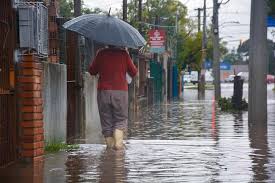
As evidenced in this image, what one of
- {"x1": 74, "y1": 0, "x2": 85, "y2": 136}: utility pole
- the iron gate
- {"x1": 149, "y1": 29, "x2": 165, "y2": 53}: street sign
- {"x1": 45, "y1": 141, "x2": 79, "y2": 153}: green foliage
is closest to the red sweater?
{"x1": 45, "y1": 141, "x2": 79, "y2": 153}: green foliage

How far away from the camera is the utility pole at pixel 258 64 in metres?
16.2

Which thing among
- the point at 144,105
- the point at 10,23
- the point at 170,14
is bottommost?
the point at 144,105

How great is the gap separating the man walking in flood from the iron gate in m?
1.68

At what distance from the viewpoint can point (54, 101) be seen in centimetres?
1115

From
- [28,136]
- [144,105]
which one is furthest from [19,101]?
[144,105]

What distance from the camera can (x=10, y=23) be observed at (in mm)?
8609

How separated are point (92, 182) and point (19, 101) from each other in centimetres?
191

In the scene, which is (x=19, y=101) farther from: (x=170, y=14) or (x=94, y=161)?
(x=170, y=14)

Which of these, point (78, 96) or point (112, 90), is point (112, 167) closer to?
point (112, 90)

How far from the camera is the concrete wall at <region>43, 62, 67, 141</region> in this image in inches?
419

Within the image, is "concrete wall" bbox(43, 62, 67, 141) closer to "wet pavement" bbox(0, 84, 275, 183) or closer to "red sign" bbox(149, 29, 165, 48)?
"wet pavement" bbox(0, 84, 275, 183)

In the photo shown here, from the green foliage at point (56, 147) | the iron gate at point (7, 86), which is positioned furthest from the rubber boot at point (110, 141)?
the iron gate at point (7, 86)

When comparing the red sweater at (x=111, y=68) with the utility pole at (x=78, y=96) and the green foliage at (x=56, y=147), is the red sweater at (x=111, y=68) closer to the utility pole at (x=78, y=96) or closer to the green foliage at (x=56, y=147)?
the green foliage at (x=56, y=147)

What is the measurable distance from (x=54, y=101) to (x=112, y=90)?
1.66 m
